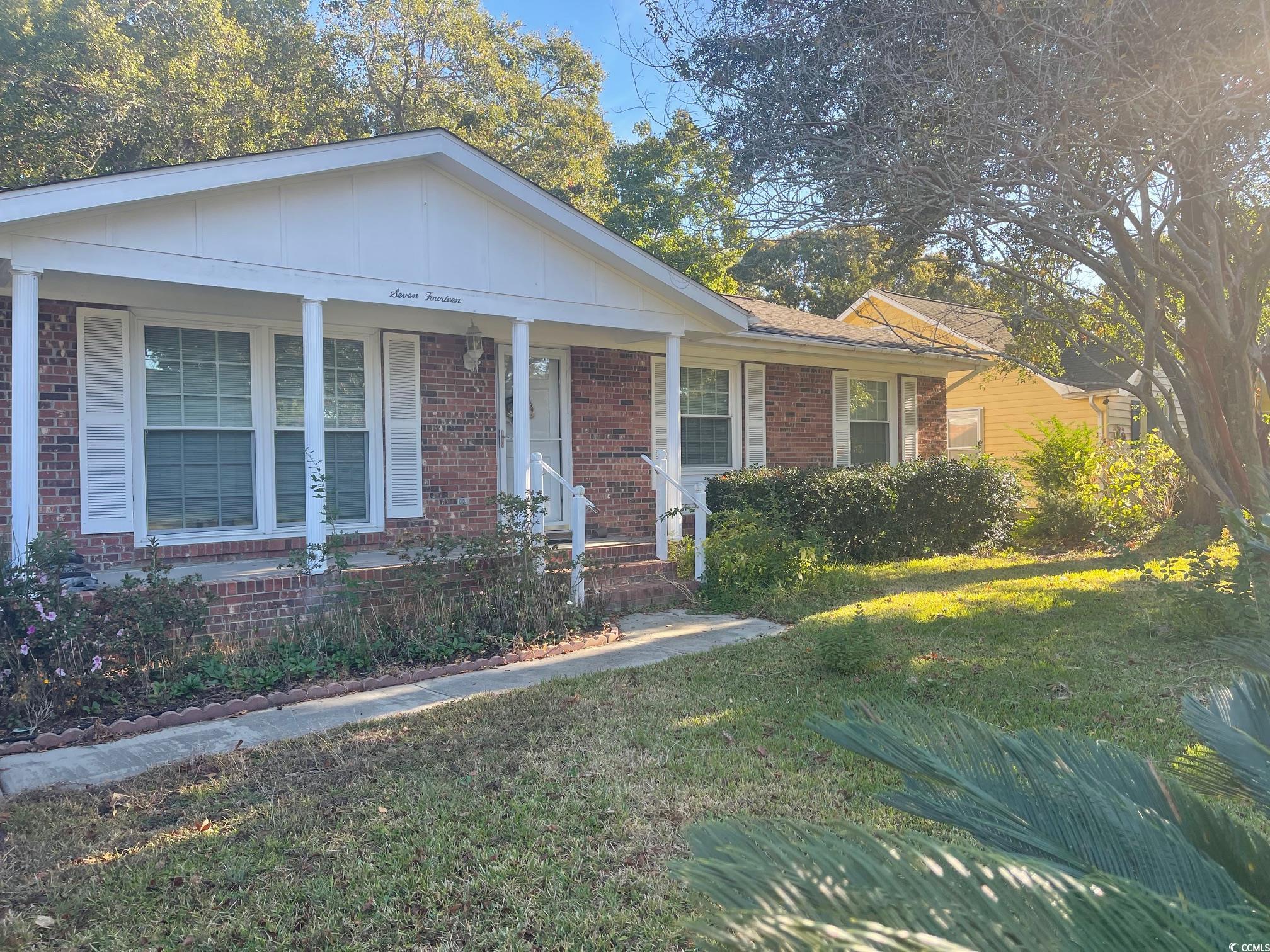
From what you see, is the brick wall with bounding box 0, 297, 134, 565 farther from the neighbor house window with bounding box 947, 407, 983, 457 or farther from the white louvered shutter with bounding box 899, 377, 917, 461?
the neighbor house window with bounding box 947, 407, 983, 457

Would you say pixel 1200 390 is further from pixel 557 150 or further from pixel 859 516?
pixel 557 150

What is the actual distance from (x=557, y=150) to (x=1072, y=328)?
15.6 meters

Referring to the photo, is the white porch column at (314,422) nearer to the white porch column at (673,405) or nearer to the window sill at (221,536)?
the window sill at (221,536)

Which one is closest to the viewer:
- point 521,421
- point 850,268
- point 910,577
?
point 521,421

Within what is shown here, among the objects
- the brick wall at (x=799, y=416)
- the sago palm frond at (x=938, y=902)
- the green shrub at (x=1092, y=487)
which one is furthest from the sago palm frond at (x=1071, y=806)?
the green shrub at (x=1092, y=487)

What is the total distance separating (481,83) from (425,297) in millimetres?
14322

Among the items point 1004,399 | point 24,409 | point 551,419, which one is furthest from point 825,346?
point 1004,399

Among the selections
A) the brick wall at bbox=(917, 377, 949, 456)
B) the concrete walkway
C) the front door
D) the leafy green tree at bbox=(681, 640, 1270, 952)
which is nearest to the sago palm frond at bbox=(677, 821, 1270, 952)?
the leafy green tree at bbox=(681, 640, 1270, 952)

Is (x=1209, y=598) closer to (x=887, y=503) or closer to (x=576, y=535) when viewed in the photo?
(x=576, y=535)

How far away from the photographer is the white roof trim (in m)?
6.11

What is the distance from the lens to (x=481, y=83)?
20156 millimetres

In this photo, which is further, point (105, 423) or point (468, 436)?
point (468, 436)

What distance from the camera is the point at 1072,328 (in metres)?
8.42

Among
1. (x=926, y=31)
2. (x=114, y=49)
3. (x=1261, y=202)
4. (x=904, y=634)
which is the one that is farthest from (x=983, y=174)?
(x=114, y=49)
